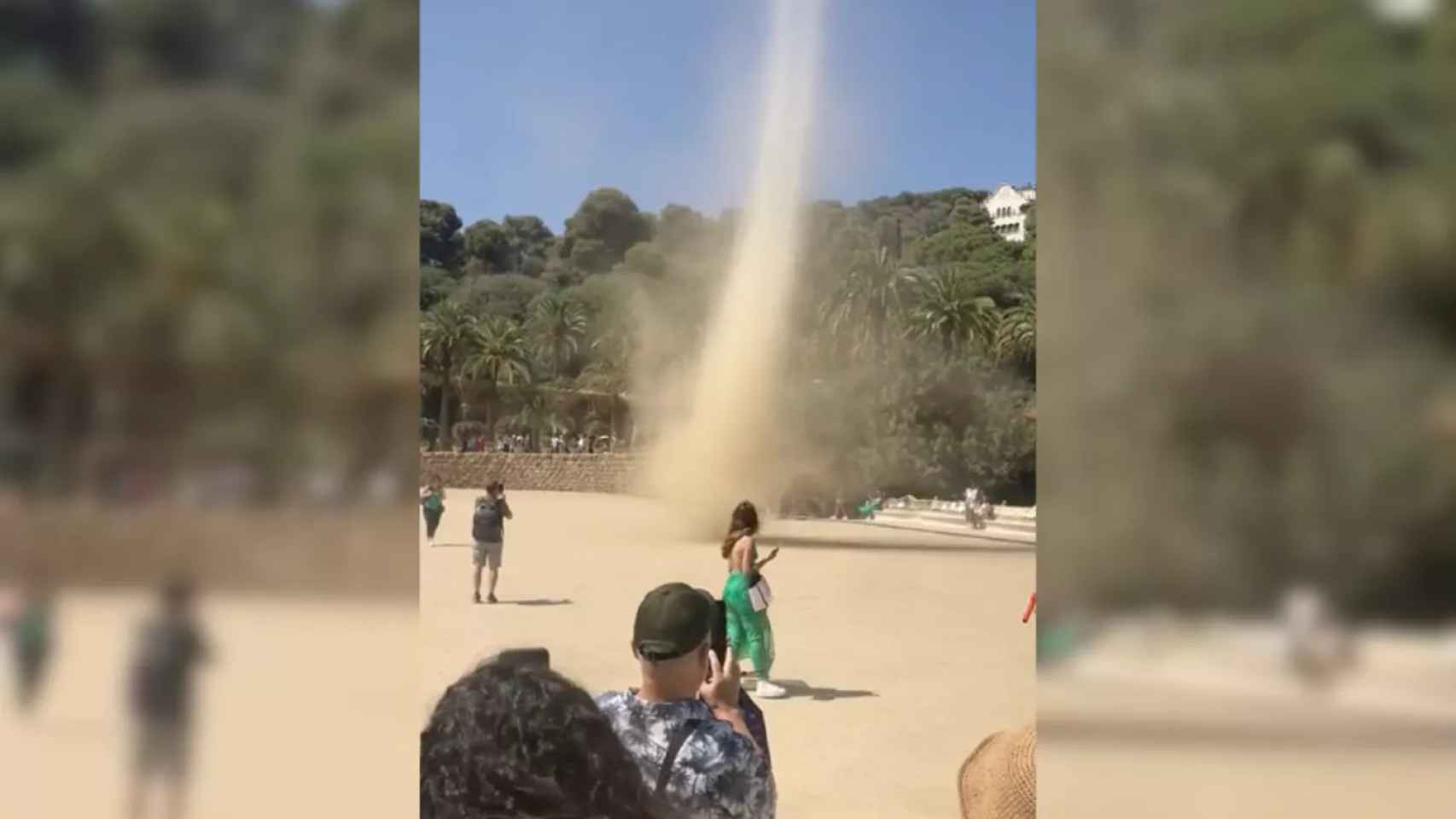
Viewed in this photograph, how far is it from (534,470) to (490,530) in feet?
32.4

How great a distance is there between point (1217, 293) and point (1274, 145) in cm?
53

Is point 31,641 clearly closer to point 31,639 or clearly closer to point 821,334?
point 31,639

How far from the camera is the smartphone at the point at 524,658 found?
31.1 inches

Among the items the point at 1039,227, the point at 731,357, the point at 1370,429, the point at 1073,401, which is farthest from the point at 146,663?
the point at 731,357

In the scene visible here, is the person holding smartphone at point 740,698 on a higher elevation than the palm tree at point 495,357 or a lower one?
lower

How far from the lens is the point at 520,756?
29.2 inches

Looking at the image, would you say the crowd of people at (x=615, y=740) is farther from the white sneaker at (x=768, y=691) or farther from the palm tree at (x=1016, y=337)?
the palm tree at (x=1016, y=337)

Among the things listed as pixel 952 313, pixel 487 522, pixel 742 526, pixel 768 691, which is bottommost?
pixel 768 691

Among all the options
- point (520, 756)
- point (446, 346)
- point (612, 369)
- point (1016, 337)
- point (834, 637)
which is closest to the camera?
point (520, 756)

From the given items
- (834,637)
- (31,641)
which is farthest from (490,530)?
(31,641)

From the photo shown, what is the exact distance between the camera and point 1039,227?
9.12 ft

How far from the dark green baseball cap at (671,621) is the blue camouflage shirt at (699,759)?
0.14ft

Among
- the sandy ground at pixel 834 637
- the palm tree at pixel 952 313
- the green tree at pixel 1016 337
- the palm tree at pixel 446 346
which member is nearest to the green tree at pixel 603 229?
the palm tree at pixel 446 346

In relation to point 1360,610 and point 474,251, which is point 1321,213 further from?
point 474,251
